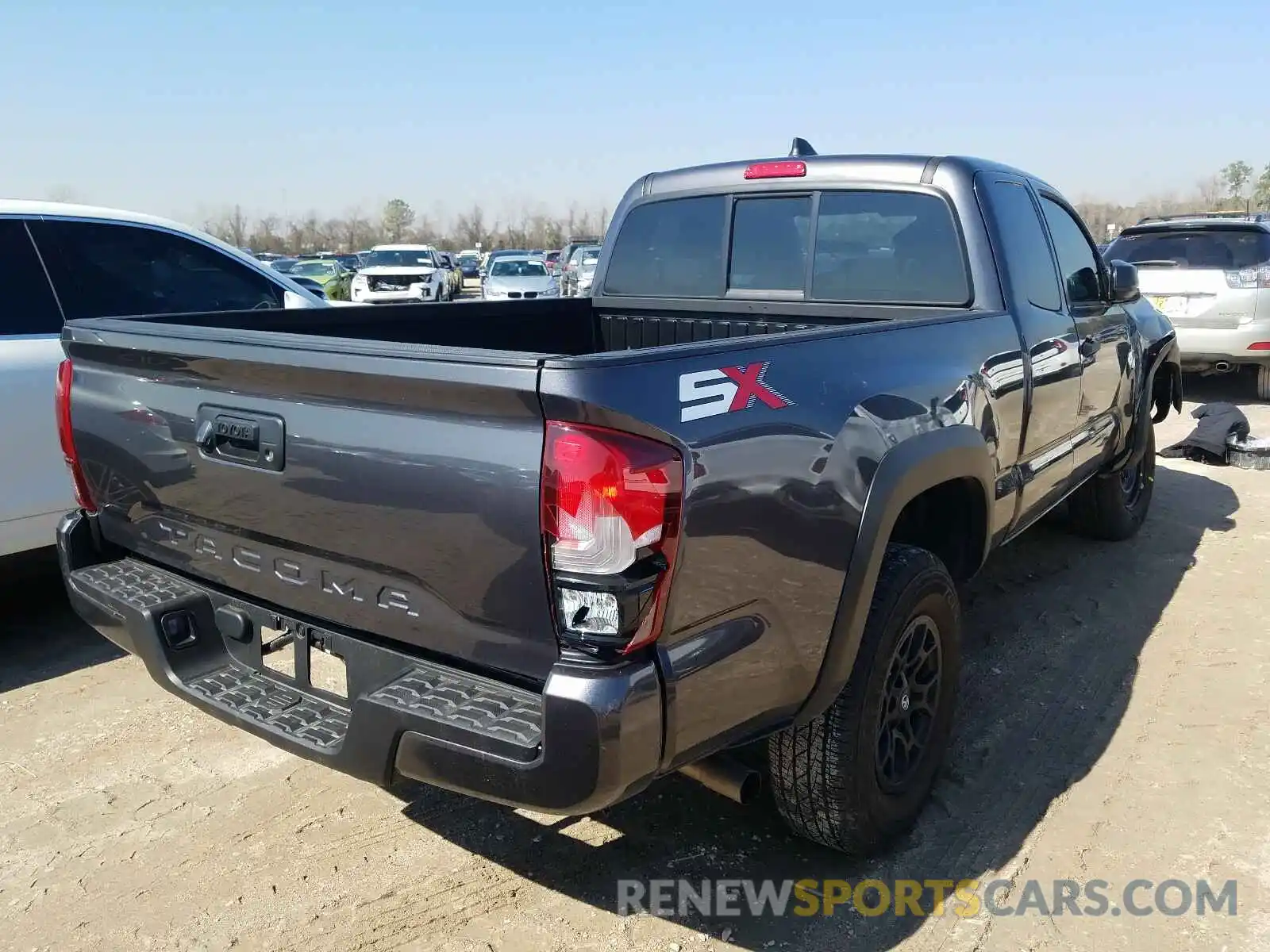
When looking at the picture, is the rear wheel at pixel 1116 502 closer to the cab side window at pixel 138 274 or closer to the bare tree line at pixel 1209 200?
the cab side window at pixel 138 274

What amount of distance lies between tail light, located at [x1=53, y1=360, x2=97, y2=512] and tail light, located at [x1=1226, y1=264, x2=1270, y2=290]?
1011 centimetres

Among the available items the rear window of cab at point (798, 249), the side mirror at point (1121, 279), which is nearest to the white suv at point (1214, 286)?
the side mirror at point (1121, 279)

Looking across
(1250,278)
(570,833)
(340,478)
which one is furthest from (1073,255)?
(1250,278)

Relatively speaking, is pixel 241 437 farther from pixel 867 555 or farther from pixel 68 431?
pixel 867 555

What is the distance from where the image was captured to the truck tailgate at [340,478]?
6.50ft

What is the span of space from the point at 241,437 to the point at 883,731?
1.92 m

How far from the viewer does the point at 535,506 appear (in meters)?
1.92

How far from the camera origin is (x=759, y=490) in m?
2.15

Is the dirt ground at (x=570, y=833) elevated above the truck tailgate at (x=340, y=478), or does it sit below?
below

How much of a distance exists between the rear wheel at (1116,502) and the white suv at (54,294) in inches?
190

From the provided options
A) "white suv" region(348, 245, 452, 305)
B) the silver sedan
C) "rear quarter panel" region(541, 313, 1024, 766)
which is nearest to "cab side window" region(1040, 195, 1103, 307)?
"rear quarter panel" region(541, 313, 1024, 766)

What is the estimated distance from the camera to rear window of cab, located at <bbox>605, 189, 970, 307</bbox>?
369 centimetres

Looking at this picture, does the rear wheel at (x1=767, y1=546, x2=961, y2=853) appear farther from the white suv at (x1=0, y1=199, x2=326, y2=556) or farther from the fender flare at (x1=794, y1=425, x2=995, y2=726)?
the white suv at (x1=0, y1=199, x2=326, y2=556)

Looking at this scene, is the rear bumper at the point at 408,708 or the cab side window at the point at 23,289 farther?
the cab side window at the point at 23,289
